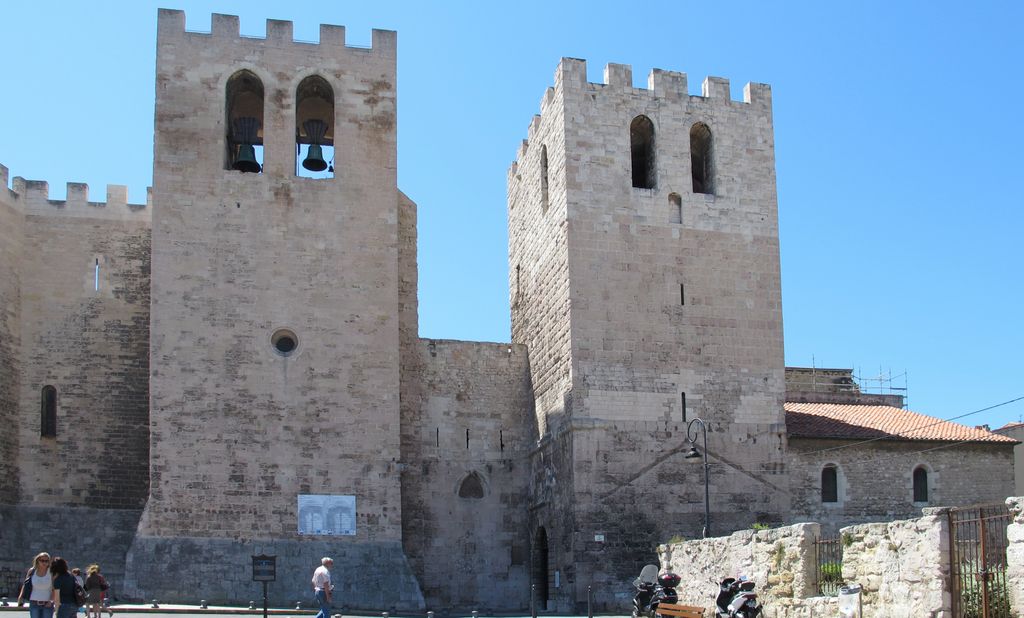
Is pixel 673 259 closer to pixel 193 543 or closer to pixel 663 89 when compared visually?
pixel 663 89

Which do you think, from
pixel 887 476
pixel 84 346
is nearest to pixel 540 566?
pixel 887 476

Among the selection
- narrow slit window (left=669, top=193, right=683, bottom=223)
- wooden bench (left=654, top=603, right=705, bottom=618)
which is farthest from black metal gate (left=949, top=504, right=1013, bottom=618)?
narrow slit window (left=669, top=193, right=683, bottom=223)

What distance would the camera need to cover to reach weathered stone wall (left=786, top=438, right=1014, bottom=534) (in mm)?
25406

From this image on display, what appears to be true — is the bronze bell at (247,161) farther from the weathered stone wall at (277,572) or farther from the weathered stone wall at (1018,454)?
the weathered stone wall at (1018,454)

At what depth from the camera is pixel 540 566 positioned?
26.4m

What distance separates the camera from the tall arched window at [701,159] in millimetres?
26875

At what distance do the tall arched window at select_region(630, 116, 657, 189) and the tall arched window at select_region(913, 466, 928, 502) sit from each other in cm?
785

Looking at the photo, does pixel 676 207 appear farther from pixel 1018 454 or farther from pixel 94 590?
pixel 1018 454

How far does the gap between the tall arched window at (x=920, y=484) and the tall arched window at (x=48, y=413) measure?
17144mm

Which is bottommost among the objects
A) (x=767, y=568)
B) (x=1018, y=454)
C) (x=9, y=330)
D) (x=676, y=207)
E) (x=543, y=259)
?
(x=767, y=568)

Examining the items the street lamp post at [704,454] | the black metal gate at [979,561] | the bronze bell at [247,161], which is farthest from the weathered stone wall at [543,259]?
the black metal gate at [979,561]

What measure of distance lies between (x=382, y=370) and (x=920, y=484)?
1099cm

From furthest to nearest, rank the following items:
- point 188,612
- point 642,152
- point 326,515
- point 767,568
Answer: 1. point 642,152
2. point 326,515
3. point 188,612
4. point 767,568

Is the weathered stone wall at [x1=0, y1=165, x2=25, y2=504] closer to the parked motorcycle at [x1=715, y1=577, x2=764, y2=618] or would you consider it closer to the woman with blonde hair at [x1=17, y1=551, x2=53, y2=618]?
the woman with blonde hair at [x1=17, y1=551, x2=53, y2=618]
